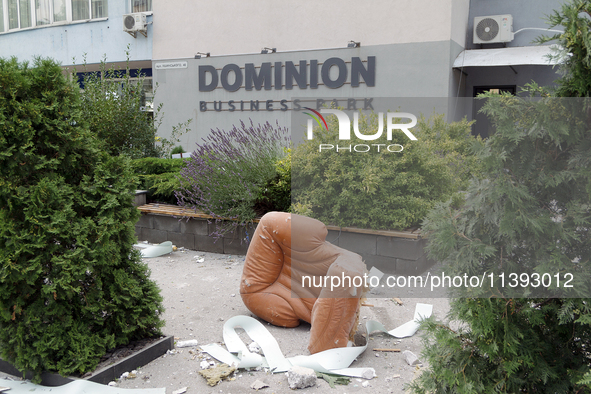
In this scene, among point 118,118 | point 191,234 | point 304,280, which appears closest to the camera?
point 304,280

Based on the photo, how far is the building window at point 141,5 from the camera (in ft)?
43.8

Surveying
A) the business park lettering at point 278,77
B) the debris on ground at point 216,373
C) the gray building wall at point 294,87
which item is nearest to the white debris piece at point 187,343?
the debris on ground at point 216,373

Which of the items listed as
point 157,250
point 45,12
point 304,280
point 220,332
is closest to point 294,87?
point 157,250

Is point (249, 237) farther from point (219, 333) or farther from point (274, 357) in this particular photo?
point (274, 357)

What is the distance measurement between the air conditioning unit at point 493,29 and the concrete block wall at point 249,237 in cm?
685

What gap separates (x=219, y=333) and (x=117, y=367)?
0.91 m

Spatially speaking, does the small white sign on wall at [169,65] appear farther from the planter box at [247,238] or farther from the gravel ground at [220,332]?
the gravel ground at [220,332]

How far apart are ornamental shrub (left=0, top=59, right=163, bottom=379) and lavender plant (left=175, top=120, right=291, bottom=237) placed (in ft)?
9.03

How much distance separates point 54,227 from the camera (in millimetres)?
2648

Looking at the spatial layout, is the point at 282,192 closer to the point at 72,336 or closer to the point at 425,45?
the point at 72,336

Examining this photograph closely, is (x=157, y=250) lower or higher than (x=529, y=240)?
lower

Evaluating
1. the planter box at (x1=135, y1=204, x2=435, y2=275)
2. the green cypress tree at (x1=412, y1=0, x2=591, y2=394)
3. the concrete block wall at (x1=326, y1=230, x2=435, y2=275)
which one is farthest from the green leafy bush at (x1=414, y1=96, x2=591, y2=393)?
the concrete block wall at (x1=326, y1=230, x2=435, y2=275)

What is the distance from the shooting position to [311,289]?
3578 millimetres

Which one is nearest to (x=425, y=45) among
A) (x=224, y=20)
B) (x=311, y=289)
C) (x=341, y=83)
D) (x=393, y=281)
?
(x=341, y=83)
